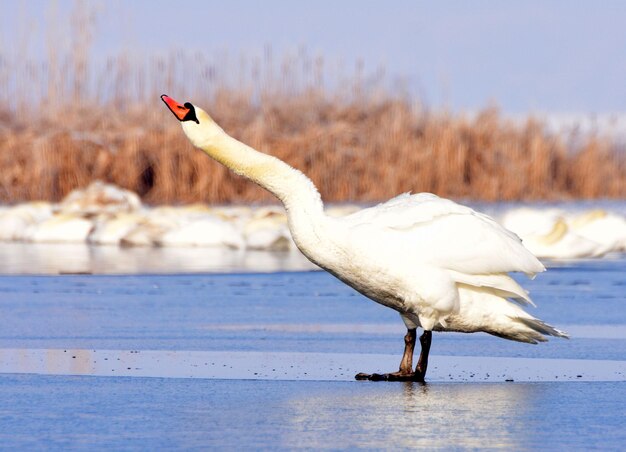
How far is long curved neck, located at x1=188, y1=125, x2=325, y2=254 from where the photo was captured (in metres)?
6.03

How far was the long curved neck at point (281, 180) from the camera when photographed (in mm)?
6027

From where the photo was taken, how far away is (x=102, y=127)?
25531 millimetres

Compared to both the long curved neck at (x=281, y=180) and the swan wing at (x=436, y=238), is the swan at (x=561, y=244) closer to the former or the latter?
the swan wing at (x=436, y=238)

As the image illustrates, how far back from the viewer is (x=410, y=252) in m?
6.07

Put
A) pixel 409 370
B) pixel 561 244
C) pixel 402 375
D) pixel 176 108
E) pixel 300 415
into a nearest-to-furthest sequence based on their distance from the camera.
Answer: pixel 300 415 → pixel 176 108 → pixel 402 375 → pixel 409 370 → pixel 561 244

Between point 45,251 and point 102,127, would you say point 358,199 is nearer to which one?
point 102,127

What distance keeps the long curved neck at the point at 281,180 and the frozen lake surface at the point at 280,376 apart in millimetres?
Result: 680

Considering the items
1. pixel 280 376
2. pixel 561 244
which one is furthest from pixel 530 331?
pixel 561 244

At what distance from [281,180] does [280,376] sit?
0.89 metres

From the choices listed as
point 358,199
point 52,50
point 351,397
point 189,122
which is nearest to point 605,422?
point 351,397

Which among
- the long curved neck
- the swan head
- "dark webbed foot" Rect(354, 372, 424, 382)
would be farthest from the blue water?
the swan head

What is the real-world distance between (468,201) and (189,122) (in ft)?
59.5

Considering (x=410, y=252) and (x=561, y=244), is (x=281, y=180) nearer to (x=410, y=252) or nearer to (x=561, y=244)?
(x=410, y=252)

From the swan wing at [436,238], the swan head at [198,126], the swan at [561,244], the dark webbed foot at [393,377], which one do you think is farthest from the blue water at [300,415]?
the swan at [561,244]
